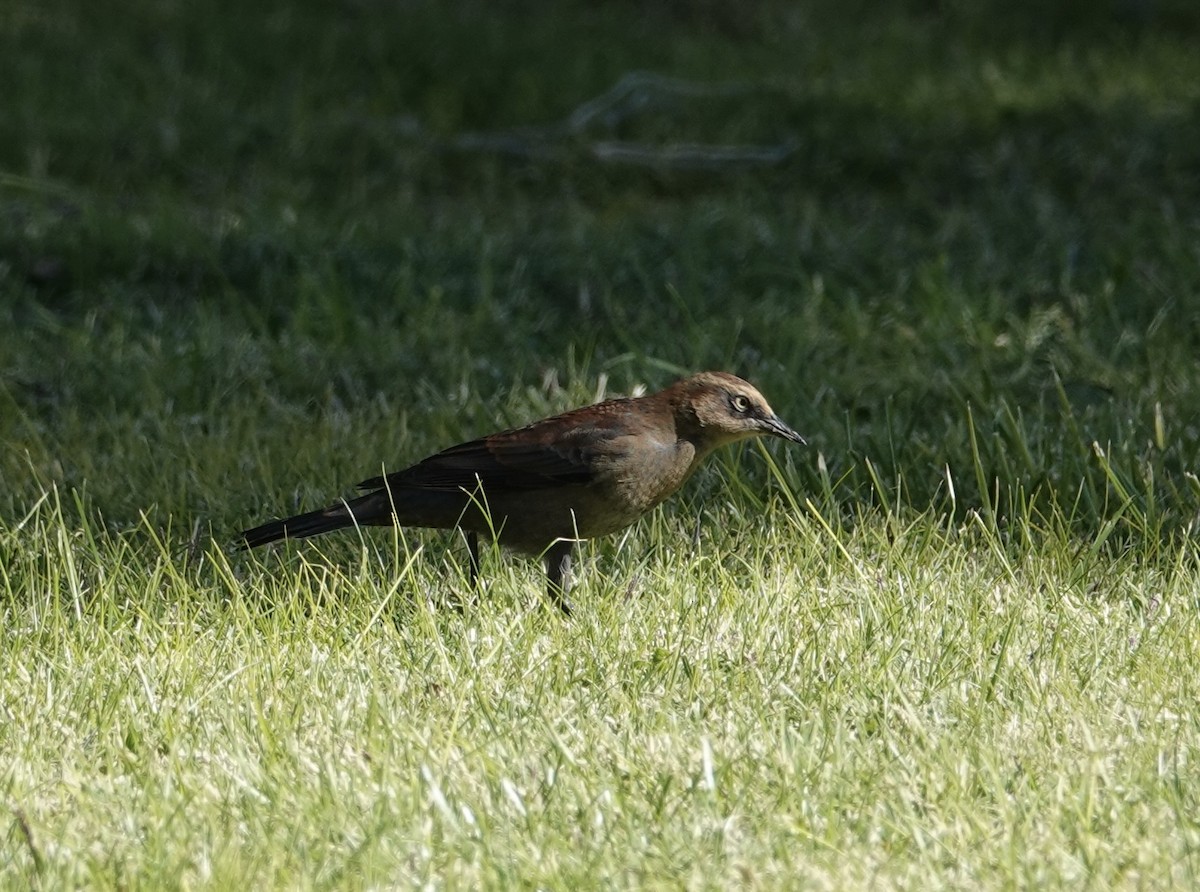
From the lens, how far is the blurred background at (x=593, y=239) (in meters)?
5.61

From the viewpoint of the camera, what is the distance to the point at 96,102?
1052cm

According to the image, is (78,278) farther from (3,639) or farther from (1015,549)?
(1015,549)

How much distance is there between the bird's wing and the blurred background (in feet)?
2.25

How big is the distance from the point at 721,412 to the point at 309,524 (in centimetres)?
119

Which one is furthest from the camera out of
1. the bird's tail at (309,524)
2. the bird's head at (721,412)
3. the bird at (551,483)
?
the bird's head at (721,412)

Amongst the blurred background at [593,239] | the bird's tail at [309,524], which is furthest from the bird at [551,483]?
the blurred background at [593,239]

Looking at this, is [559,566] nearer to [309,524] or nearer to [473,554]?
[473,554]

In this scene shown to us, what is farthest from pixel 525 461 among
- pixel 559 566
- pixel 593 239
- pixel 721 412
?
pixel 593 239

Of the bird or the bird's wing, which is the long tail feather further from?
the bird's wing

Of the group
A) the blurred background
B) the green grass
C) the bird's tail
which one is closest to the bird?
the bird's tail

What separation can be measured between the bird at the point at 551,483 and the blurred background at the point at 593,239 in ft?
1.88

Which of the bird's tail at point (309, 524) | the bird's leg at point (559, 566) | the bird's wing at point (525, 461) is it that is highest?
the bird's wing at point (525, 461)

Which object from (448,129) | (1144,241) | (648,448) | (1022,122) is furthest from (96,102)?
(648,448)

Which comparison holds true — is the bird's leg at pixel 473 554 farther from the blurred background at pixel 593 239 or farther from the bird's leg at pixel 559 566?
the blurred background at pixel 593 239
